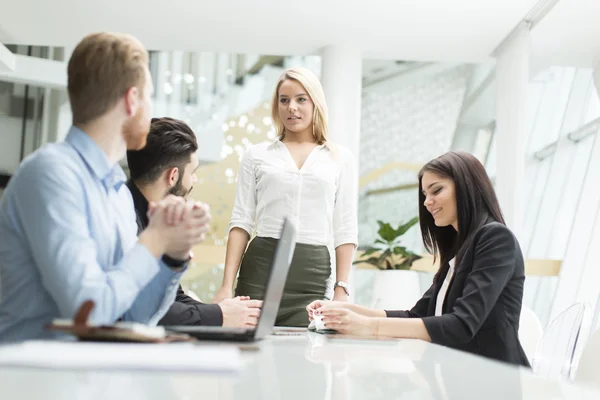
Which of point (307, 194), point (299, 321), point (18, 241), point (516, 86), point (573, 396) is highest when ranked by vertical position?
point (516, 86)

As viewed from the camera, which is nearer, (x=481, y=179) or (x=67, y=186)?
(x=67, y=186)

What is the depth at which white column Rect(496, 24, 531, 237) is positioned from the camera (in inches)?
206

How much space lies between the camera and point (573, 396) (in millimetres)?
828

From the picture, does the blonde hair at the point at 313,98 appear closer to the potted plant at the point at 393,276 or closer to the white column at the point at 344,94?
the potted plant at the point at 393,276

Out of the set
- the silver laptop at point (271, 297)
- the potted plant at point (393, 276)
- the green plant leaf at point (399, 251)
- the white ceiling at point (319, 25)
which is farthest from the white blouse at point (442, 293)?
the white ceiling at point (319, 25)

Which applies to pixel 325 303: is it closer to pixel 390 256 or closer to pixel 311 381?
pixel 311 381

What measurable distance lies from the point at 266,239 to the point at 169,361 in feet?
6.54

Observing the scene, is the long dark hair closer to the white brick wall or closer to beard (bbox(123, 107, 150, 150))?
beard (bbox(123, 107, 150, 150))

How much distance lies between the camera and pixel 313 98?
2.75 metres

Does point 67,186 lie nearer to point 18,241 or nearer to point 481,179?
point 18,241

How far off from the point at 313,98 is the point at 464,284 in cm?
105

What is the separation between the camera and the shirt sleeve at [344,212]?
2.82 meters

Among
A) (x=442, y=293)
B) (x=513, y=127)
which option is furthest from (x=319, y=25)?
(x=442, y=293)

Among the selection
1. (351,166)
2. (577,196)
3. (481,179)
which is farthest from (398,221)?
(481,179)
